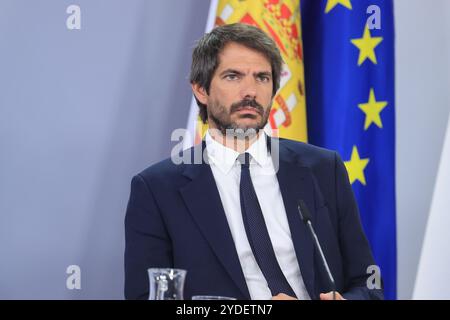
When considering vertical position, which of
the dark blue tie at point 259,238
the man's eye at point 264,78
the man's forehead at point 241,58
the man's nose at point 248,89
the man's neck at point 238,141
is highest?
the man's forehead at point 241,58

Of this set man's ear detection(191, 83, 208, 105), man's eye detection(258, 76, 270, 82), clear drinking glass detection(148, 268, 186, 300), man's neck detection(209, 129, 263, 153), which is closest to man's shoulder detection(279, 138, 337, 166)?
man's neck detection(209, 129, 263, 153)

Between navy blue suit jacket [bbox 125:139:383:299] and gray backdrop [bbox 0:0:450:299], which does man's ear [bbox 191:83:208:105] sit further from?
gray backdrop [bbox 0:0:450:299]

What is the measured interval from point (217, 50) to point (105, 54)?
82 centimetres

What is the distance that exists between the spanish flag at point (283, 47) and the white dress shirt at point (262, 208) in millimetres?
600

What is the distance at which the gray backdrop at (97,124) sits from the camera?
9.98 ft

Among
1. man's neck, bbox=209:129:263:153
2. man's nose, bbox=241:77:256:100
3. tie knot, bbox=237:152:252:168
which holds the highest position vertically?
man's nose, bbox=241:77:256:100

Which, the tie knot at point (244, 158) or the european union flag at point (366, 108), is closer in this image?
the tie knot at point (244, 158)

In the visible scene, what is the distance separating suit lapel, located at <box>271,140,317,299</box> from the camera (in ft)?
7.17

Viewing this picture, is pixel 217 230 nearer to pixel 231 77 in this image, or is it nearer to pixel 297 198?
pixel 297 198

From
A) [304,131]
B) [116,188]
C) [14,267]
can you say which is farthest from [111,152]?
[304,131]

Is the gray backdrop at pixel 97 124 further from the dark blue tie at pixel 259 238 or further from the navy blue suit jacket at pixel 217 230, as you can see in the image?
the dark blue tie at pixel 259 238

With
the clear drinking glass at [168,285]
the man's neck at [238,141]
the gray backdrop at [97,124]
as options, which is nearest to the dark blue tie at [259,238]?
the man's neck at [238,141]

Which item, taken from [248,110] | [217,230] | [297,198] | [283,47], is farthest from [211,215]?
[283,47]

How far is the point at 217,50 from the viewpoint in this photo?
2518mm
